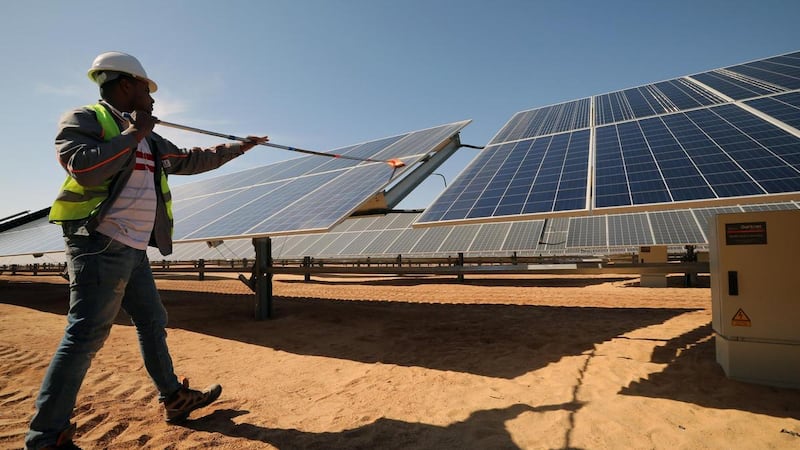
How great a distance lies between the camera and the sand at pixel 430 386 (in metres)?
3.05

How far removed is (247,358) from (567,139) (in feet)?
24.7

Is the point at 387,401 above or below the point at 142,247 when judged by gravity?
below

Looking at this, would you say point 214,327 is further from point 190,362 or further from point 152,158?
point 152,158

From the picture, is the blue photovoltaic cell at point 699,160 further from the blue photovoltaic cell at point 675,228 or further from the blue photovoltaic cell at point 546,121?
the blue photovoltaic cell at point 675,228

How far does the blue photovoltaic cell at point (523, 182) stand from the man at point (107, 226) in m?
4.11

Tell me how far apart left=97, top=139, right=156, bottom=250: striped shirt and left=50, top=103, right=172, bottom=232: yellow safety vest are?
93mm

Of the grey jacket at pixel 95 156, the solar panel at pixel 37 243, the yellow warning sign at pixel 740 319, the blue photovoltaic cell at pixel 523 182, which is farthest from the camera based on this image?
the solar panel at pixel 37 243

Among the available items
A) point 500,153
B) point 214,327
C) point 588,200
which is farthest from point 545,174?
point 214,327

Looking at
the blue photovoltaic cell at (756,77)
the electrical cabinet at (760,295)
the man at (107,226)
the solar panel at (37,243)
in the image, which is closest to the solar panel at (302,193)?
the man at (107,226)

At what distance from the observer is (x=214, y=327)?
791 centimetres

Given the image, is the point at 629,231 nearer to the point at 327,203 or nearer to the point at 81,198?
the point at 327,203

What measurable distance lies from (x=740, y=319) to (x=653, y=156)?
10.5ft

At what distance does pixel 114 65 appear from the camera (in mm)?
2617

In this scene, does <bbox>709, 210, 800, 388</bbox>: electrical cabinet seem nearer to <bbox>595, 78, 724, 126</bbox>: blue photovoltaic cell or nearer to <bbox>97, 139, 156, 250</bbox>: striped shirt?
<bbox>97, 139, 156, 250</bbox>: striped shirt
